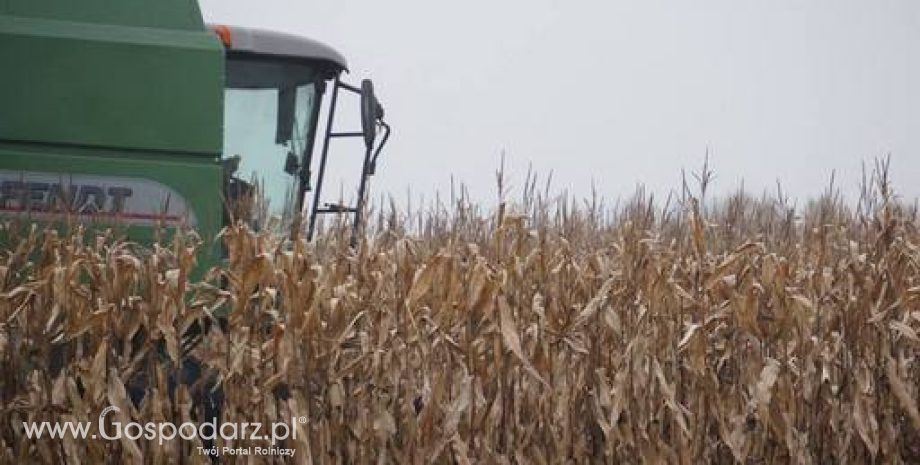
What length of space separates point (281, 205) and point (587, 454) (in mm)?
1898

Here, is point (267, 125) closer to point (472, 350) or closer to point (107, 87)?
point (107, 87)

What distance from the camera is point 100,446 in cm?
431

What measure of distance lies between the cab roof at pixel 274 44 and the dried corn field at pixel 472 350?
1.16 metres

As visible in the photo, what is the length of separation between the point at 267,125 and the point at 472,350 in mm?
1671

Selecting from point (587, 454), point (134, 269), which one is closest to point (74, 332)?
point (134, 269)

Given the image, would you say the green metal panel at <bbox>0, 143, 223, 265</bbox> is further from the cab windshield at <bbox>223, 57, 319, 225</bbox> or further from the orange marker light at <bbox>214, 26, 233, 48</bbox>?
the orange marker light at <bbox>214, 26, 233, 48</bbox>

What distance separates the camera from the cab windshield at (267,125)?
17.2 feet

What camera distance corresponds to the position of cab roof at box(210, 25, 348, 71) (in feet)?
17.7

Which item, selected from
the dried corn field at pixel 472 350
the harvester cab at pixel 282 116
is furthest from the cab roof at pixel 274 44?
the dried corn field at pixel 472 350

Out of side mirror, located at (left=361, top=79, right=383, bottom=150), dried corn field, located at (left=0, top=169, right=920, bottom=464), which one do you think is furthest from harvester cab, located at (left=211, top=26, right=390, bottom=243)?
dried corn field, located at (left=0, top=169, right=920, bottom=464)

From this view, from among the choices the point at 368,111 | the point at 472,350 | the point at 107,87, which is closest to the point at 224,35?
the point at 107,87

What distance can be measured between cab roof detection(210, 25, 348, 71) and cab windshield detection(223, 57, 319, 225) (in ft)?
0.26

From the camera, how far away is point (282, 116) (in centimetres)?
552

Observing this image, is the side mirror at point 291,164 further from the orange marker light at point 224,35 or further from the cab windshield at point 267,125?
the orange marker light at point 224,35
